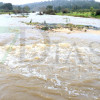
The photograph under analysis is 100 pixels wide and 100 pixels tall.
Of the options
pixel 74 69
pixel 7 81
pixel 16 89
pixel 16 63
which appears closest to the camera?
pixel 16 89

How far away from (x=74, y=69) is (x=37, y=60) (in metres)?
1.26

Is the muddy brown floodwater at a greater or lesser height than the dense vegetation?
lesser

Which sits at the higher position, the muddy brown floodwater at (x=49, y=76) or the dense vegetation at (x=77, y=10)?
the dense vegetation at (x=77, y=10)

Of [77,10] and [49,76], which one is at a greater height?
[77,10]

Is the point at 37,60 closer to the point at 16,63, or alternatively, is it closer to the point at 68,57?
the point at 16,63

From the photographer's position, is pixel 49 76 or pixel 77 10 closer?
pixel 49 76

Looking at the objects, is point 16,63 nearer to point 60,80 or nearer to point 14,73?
point 14,73

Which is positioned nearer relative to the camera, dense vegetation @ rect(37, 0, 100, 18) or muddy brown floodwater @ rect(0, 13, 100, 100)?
muddy brown floodwater @ rect(0, 13, 100, 100)

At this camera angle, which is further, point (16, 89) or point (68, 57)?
point (68, 57)

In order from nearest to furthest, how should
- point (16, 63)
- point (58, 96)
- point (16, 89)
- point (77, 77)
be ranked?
point (58, 96), point (16, 89), point (77, 77), point (16, 63)

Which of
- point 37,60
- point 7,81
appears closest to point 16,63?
point 37,60

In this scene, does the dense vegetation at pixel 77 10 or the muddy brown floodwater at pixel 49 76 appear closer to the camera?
the muddy brown floodwater at pixel 49 76

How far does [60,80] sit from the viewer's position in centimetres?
314

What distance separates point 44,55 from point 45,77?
1.67m
